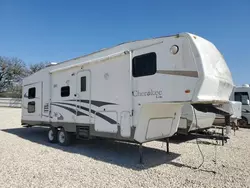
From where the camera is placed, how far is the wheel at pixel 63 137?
8547 millimetres

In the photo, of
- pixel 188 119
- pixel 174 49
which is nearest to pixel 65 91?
pixel 188 119

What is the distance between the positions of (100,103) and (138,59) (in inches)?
75.8

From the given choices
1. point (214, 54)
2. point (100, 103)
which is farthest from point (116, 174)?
point (214, 54)

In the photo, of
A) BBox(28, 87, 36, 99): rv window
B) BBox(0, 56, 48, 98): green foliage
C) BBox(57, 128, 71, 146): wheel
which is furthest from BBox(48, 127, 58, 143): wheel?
BBox(0, 56, 48, 98): green foliage

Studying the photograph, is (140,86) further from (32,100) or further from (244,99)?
(244,99)

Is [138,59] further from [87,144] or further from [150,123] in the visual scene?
[87,144]

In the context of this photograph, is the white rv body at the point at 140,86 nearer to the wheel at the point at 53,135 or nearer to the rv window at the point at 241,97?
the wheel at the point at 53,135

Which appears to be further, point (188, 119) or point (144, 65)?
point (188, 119)

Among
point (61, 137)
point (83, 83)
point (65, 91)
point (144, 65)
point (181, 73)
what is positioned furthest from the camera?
point (61, 137)

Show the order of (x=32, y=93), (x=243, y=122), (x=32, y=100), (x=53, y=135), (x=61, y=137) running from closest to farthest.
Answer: (x=61, y=137) → (x=53, y=135) → (x=32, y=100) → (x=32, y=93) → (x=243, y=122)

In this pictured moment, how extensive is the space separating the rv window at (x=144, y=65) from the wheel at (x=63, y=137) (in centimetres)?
397

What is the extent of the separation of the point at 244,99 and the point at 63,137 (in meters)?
11.2

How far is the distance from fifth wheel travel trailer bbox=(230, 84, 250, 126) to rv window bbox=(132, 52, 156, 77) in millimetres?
10282

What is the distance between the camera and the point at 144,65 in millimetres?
5984
